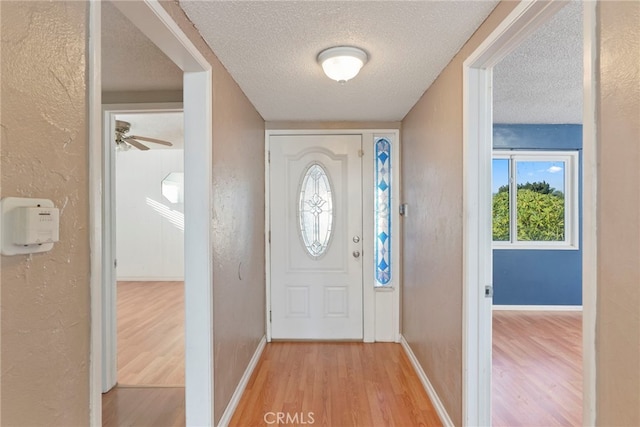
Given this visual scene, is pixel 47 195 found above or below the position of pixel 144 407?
above

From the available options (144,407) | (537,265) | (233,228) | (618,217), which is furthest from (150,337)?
(537,265)

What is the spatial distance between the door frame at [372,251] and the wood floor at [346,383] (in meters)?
0.18

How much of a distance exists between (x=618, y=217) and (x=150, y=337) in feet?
12.0

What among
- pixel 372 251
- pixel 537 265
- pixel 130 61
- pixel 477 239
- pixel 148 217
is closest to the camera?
pixel 477 239

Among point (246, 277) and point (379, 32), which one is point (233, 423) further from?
point (379, 32)

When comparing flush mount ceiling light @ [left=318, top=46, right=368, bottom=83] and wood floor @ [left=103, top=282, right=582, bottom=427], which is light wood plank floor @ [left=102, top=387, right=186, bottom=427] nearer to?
wood floor @ [left=103, top=282, right=582, bottom=427]

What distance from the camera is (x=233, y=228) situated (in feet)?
7.07

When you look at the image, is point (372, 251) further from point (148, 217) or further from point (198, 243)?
point (148, 217)

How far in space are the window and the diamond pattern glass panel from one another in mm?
1826

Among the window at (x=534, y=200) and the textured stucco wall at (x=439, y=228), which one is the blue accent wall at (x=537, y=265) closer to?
the window at (x=534, y=200)

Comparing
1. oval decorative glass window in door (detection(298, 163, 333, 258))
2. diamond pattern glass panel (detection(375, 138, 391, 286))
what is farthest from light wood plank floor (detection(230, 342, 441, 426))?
oval decorative glass window in door (detection(298, 163, 333, 258))

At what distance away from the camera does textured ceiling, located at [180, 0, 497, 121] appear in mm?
1418

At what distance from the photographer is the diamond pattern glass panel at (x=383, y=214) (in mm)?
3238

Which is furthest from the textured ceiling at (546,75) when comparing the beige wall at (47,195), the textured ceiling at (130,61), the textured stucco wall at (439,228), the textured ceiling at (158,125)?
the textured ceiling at (158,125)
